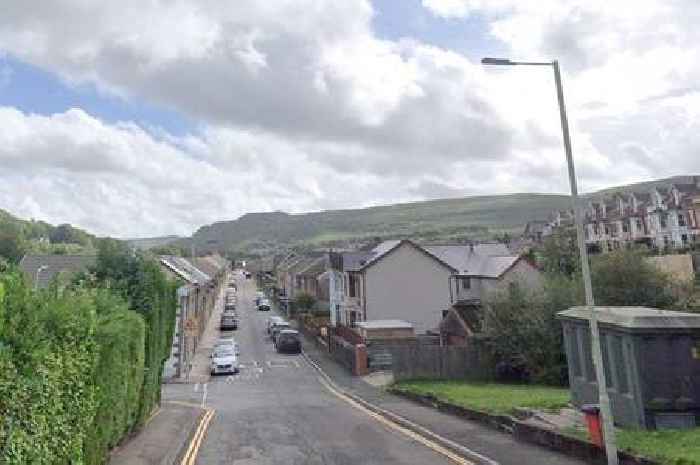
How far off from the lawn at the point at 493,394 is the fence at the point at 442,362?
2.43 ft

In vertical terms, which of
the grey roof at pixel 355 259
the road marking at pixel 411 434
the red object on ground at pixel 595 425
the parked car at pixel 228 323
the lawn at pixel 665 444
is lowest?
the road marking at pixel 411 434

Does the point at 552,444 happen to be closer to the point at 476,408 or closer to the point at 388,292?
the point at 476,408

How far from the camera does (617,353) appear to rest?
14.9 meters

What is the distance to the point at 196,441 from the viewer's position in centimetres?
1641

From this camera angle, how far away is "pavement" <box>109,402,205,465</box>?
13.7 metres

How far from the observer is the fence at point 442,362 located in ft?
101

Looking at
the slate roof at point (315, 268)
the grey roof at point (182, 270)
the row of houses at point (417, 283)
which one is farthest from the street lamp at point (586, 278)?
the slate roof at point (315, 268)

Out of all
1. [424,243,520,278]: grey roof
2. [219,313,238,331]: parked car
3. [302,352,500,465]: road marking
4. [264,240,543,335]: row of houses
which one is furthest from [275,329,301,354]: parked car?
[302,352,500,465]: road marking

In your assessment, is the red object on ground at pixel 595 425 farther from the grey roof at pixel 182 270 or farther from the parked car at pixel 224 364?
the grey roof at pixel 182 270

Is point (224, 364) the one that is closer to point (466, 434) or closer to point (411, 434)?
point (411, 434)

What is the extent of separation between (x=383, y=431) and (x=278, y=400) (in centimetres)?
1025

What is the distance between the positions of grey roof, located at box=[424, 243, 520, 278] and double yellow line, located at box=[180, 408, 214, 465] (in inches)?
1254

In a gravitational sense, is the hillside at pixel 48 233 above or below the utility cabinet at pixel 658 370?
above

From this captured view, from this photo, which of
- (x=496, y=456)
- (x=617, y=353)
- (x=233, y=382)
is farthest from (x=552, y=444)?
(x=233, y=382)
